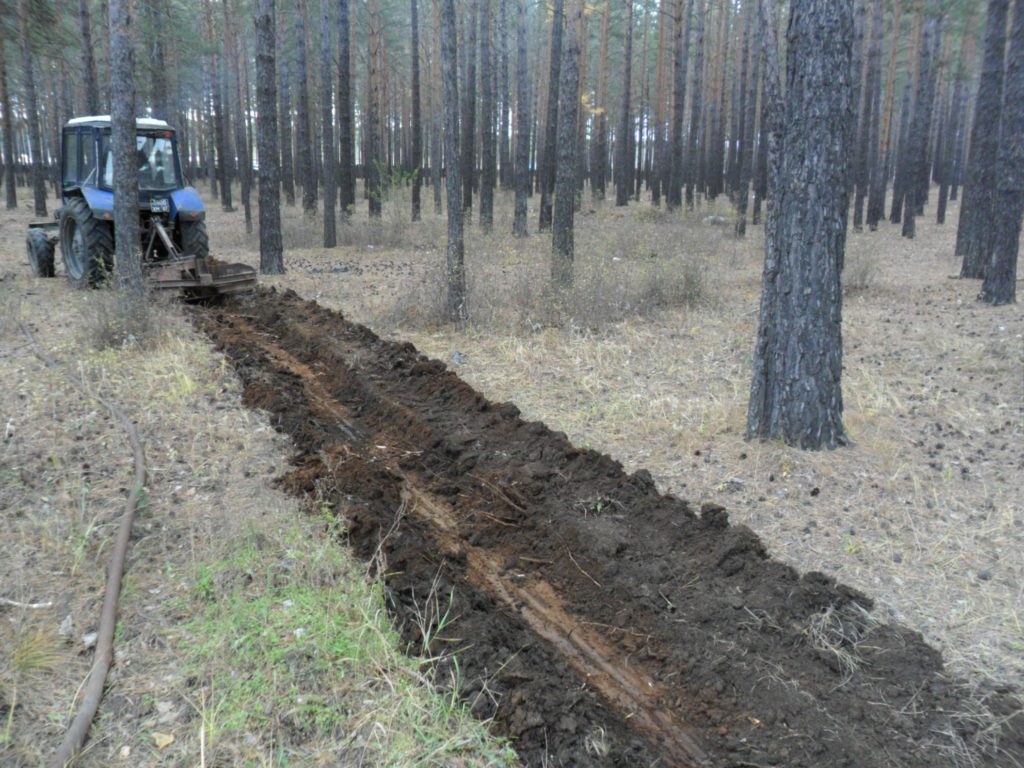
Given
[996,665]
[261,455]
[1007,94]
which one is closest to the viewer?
[996,665]

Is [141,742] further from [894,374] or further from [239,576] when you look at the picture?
[894,374]

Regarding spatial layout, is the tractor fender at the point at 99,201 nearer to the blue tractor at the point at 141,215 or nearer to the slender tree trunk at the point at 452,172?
the blue tractor at the point at 141,215

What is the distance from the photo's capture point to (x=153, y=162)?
490 inches

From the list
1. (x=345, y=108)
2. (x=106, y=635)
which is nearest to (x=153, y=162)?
(x=345, y=108)

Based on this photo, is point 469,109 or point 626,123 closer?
point 469,109

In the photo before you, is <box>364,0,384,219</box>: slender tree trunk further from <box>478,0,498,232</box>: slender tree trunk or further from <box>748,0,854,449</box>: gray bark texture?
<box>748,0,854,449</box>: gray bark texture

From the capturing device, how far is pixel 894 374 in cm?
770

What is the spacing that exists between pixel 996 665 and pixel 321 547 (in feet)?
11.5

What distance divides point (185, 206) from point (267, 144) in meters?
3.05

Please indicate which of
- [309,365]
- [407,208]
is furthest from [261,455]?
[407,208]

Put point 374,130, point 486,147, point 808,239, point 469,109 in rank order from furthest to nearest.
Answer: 1. point 374,130
2. point 469,109
3. point 486,147
4. point 808,239

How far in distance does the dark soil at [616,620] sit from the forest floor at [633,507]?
0.7 inches

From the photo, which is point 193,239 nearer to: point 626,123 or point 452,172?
point 452,172

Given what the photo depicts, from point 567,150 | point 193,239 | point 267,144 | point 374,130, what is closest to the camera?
point 567,150
